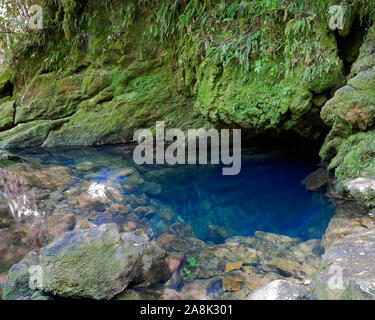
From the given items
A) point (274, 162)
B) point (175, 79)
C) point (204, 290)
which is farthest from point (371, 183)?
point (175, 79)

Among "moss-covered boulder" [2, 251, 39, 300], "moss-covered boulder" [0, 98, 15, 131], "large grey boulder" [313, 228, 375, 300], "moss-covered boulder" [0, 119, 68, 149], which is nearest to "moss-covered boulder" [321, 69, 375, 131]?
"large grey boulder" [313, 228, 375, 300]

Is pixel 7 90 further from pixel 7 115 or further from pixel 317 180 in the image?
pixel 317 180

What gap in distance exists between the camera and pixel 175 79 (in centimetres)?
714

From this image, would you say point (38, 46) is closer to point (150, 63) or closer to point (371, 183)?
point (150, 63)

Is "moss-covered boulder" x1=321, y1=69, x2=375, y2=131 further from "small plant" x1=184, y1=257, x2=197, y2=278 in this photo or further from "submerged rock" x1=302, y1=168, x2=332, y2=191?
"small plant" x1=184, y1=257, x2=197, y2=278

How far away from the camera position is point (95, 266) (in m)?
1.99

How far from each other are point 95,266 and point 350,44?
4.88m

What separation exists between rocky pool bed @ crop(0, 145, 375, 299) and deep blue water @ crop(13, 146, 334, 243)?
2 centimetres

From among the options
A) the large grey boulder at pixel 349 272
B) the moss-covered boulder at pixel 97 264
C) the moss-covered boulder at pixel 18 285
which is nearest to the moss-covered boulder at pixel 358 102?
the large grey boulder at pixel 349 272

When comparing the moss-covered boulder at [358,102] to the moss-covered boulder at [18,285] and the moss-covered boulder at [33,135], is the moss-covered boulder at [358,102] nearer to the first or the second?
the moss-covered boulder at [18,285]

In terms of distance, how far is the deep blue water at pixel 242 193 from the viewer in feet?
10.9

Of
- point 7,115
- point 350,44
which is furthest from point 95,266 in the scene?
point 7,115

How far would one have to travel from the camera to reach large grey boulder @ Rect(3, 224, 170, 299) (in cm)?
187

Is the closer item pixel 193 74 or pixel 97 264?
pixel 97 264
